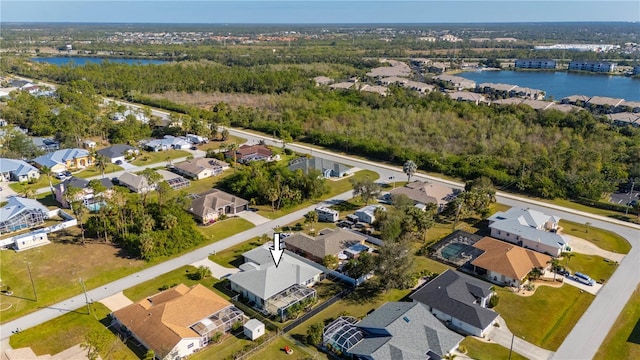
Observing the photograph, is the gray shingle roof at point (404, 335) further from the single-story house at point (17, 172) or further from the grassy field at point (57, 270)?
the single-story house at point (17, 172)

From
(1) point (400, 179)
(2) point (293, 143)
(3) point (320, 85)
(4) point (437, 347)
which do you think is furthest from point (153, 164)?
(3) point (320, 85)

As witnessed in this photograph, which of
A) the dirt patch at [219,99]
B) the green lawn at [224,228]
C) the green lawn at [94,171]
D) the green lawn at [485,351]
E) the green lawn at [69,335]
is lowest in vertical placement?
the green lawn at [69,335]

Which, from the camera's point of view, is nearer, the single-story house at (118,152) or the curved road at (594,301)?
the curved road at (594,301)

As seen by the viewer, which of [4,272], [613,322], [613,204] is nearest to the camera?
[613,322]

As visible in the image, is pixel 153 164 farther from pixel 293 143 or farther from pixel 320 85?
pixel 320 85

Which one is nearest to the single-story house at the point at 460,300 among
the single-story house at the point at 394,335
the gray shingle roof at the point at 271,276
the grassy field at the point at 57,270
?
the single-story house at the point at 394,335

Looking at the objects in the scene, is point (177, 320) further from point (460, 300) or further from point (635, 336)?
point (635, 336)
